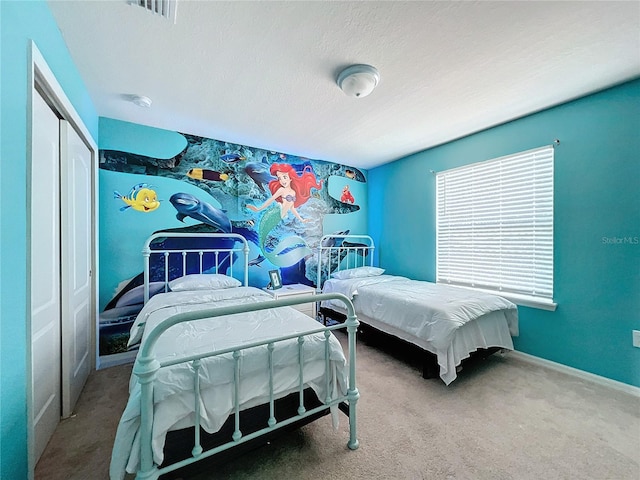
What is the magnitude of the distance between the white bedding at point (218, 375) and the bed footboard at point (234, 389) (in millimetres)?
34

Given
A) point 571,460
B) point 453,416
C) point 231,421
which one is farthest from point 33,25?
point 571,460

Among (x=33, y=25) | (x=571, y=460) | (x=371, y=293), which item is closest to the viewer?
(x=33, y=25)

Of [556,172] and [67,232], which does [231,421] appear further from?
[556,172]

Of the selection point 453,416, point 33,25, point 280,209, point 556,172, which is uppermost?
point 33,25

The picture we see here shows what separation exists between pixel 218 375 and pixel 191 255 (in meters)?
2.07

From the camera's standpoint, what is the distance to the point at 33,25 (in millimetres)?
1180

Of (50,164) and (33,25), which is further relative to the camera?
(50,164)

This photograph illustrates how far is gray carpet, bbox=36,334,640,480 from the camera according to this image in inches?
52.7

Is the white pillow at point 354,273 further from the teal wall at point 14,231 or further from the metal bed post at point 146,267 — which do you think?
the teal wall at point 14,231

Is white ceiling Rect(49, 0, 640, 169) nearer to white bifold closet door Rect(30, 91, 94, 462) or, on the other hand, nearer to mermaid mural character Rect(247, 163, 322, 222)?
white bifold closet door Rect(30, 91, 94, 462)

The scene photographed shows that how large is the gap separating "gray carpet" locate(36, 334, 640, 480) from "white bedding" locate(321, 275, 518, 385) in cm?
31

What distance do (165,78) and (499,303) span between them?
11.3 feet

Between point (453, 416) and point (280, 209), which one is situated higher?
point (280, 209)

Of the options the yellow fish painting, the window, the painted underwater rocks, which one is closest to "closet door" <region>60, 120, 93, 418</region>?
the yellow fish painting
